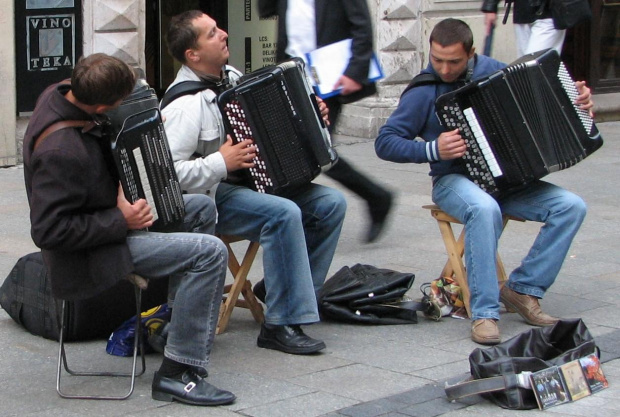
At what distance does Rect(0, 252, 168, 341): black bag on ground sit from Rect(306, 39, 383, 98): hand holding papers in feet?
5.10

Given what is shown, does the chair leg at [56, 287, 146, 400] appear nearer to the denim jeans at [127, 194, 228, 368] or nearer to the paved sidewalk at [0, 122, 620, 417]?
the paved sidewalk at [0, 122, 620, 417]

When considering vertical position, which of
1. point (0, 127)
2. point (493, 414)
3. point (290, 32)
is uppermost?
point (290, 32)

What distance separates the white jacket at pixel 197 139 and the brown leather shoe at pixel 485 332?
1.25m

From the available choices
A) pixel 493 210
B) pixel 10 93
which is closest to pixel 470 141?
pixel 493 210

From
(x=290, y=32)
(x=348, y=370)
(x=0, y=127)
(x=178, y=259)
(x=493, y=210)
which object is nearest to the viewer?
(x=178, y=259)

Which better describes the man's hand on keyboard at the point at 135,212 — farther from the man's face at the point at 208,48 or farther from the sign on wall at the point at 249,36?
the sign on wall at the point at 249,36

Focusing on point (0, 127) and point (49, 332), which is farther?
point (0, 127)

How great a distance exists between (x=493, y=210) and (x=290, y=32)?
5.49ft

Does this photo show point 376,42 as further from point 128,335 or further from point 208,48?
point 128,335

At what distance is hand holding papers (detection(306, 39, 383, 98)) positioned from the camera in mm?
5973

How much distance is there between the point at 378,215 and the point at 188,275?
105 inches

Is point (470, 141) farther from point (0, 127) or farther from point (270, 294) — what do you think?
point (0, 127)

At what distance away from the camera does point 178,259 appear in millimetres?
4145

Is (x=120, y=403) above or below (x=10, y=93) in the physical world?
below
